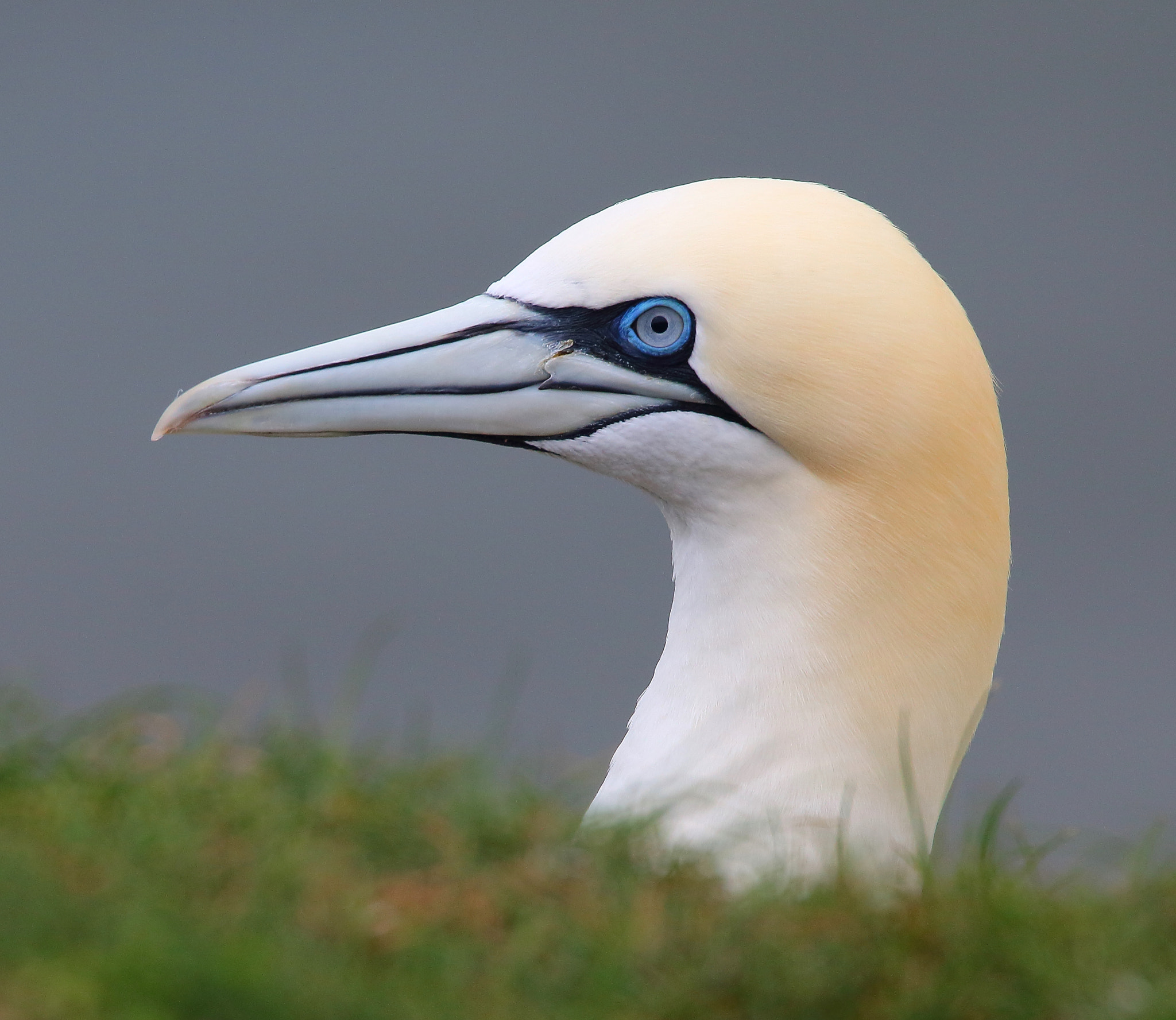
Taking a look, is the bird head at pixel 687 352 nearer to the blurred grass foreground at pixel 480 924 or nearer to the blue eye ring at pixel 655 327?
the blue eye ring at pixel 655 327

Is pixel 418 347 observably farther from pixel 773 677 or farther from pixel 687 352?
pixel 773 677

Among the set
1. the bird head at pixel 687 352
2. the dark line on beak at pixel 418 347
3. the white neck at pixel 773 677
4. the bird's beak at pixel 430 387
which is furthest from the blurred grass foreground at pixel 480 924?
the dark line on beak at pixel 418 347

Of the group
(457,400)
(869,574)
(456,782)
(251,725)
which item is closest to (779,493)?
(869,574)

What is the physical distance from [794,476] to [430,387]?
118cm

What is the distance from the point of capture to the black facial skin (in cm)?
461

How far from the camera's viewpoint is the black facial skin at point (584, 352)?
461 cm

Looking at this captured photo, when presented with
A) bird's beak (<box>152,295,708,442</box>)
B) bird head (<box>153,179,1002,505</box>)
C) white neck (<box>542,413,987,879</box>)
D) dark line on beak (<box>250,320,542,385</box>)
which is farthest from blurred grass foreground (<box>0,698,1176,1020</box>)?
dark line on beak (<box>250,320,542,385</box>)

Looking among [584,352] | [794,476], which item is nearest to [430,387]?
[584,352]

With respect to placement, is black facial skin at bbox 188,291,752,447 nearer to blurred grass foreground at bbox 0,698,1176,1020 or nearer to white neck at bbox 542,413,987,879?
white neck at bbox 542,413,987,879

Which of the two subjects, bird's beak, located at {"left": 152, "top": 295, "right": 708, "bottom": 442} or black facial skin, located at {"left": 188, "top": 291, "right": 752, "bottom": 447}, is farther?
bird's beak, located at {"left": 152, "top": 295, "right": 708, "bottom": 442}

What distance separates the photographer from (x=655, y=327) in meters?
4.61

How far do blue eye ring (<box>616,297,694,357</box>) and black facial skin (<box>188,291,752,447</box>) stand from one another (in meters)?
0.01

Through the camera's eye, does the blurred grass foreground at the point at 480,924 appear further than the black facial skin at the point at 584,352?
No

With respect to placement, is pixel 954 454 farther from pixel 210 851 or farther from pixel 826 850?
pixel 210 851
